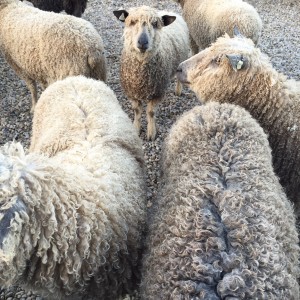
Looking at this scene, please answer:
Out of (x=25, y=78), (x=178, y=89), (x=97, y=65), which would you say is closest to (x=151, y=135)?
(x=97, y=65)

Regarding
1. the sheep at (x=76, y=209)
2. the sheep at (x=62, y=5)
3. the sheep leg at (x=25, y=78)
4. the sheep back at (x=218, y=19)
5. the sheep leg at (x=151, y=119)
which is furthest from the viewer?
the sheep at (x=62, y=5)

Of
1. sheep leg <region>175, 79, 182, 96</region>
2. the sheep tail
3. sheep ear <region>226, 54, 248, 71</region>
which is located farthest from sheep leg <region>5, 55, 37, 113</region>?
sheep ear <region>226, 54, 248, 71</region>

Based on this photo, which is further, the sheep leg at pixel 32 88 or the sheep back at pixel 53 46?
the sheep leg at pixel 32 88

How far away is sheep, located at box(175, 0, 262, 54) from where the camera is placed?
19.1ft

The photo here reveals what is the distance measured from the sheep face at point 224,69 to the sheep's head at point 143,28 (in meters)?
0.89

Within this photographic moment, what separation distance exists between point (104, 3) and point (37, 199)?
9486mm

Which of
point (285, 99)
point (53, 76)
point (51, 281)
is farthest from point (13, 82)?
point (51, 281)

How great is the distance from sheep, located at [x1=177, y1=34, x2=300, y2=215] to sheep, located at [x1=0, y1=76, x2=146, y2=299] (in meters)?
1.02

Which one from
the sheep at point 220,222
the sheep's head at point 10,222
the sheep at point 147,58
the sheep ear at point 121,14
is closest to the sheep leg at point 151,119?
the sheep at point 147,58

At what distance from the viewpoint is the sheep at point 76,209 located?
169cm

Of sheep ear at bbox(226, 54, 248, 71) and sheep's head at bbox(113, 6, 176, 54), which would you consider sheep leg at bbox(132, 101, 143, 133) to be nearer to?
sheep's head at bbox(113, 6, 176, 54)

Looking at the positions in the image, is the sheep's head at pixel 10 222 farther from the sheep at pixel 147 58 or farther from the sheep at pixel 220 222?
the sheep at pixel 147 58

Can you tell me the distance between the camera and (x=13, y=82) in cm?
638

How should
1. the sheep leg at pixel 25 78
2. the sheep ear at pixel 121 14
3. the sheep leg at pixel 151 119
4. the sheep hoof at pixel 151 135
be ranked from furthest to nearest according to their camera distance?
the sheep leg at pixel 25 78, the sheep hoof at pixel 151 135, the sheep leg at pixel 151 119, the sheep ear at pixel 121 14
